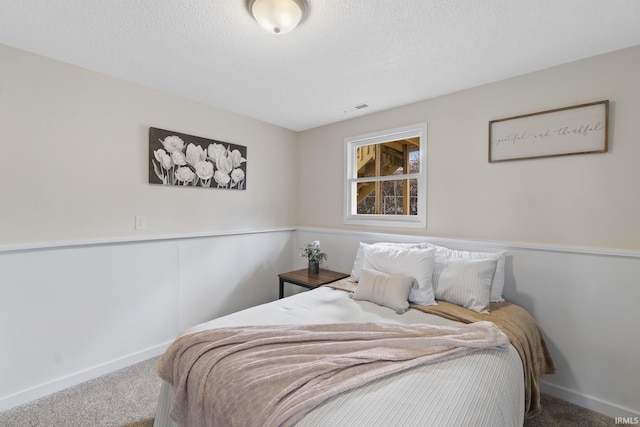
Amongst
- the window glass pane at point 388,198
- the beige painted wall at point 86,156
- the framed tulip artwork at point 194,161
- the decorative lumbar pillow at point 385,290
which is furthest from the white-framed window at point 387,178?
the beige painted wall at point 86,156

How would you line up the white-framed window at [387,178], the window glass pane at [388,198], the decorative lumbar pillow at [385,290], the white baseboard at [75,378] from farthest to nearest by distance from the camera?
the window glass pane at [388,198], the white-framed window at [387,178], the decorative lumbar pillow at [385,290], the white baseboard at [75,378]

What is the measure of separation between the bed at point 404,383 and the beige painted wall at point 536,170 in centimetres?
70

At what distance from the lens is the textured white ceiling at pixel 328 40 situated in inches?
55.3

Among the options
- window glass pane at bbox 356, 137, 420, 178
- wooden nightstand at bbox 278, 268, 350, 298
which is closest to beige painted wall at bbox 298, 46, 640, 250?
window glass pane at bbox 356, 137, 420, 178

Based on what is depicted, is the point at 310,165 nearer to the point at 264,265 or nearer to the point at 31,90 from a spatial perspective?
the point at 264,265

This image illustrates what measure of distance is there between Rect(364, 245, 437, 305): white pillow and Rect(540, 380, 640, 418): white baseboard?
3.35 feet

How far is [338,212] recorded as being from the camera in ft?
10.7

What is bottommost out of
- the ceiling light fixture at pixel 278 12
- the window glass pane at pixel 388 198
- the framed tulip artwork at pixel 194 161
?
the window glass pane at pixel 388 198

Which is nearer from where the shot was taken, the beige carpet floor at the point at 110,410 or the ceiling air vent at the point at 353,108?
the beige carpet floor at the point at 110,410

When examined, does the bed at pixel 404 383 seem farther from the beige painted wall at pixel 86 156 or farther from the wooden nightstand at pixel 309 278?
the beige painted wall at pixel 86 156

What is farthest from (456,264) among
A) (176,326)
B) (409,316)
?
(176,326)

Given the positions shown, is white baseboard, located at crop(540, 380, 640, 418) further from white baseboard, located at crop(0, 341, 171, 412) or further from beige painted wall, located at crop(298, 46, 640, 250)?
white baseboard, located at crop(0, 341, 171, 412)

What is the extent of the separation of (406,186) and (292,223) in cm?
157

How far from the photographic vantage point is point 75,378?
1.98 meters
